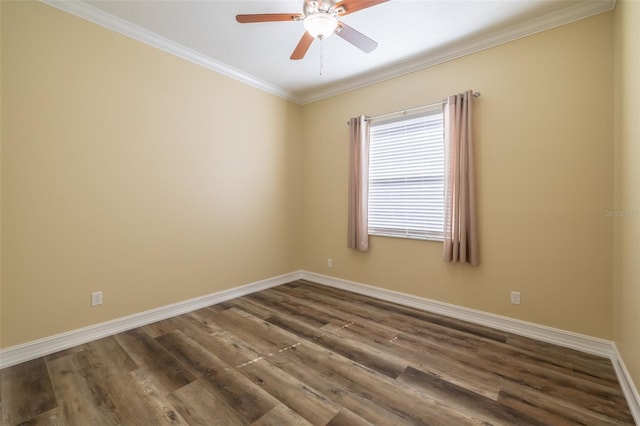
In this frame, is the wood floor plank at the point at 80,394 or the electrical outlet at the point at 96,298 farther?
the electrical outlet at the point at 96,298

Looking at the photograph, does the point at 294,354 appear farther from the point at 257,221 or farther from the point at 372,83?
the point at 372,83

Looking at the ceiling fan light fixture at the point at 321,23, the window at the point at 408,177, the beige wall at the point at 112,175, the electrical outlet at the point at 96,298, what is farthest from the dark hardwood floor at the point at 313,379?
the ceiling fan light fixture at the point at 321,23

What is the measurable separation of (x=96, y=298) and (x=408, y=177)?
3.48 m

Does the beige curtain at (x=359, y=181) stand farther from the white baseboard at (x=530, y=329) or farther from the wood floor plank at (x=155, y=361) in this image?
the wood floor plank at (x=155, y=361)

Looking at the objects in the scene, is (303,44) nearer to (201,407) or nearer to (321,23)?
(321,23)

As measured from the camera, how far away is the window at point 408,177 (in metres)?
3.12

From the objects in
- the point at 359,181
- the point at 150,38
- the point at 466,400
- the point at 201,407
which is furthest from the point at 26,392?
the point at 359,181

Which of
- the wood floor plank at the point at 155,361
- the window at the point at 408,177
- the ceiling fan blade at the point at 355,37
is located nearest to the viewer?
the wood floor plank at the point at 155,361

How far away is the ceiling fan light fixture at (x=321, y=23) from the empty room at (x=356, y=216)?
0.04ft

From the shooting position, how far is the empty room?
5.90ft

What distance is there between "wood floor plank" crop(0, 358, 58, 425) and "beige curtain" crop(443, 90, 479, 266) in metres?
3.43

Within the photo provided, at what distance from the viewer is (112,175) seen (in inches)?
101

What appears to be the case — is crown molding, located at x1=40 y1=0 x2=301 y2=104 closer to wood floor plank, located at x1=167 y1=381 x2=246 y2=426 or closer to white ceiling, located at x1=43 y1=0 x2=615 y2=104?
white ceiling, located at x1=43 y1=0 x2=615 y2=104

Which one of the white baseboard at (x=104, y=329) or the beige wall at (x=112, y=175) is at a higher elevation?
the beige wall at (x=112, y=175)
